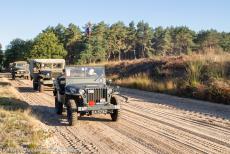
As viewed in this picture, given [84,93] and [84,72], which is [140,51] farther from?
[84,93]

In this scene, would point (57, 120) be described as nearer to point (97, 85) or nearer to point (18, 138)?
point (97, 85)

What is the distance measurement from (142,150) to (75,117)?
3678mm

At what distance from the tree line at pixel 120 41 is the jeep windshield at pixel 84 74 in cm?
6566

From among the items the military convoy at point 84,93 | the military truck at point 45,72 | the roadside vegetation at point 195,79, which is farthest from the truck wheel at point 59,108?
the military truck at point 45,72

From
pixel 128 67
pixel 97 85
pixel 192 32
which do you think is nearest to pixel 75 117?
pixel 97 85

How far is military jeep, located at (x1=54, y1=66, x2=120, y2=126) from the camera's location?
39.1ft

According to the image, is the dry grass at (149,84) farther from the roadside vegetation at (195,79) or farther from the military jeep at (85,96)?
the military jeep at (85,96)

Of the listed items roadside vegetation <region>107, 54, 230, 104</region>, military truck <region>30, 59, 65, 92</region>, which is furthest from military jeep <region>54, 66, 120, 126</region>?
military truck <region>30, 59, 65, 92</region>

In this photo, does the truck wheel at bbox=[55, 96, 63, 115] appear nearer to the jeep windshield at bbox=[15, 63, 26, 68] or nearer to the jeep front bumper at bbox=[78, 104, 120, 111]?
the jeep front bumper at bbox=[78, 104, 120, 111]

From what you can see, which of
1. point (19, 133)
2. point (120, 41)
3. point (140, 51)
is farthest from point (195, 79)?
point (140, 51)

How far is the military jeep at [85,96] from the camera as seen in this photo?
11914 millimetres

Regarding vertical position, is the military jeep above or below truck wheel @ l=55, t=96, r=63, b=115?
above

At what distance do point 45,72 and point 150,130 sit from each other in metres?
15.8

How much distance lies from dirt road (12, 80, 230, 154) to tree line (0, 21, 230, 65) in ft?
214
